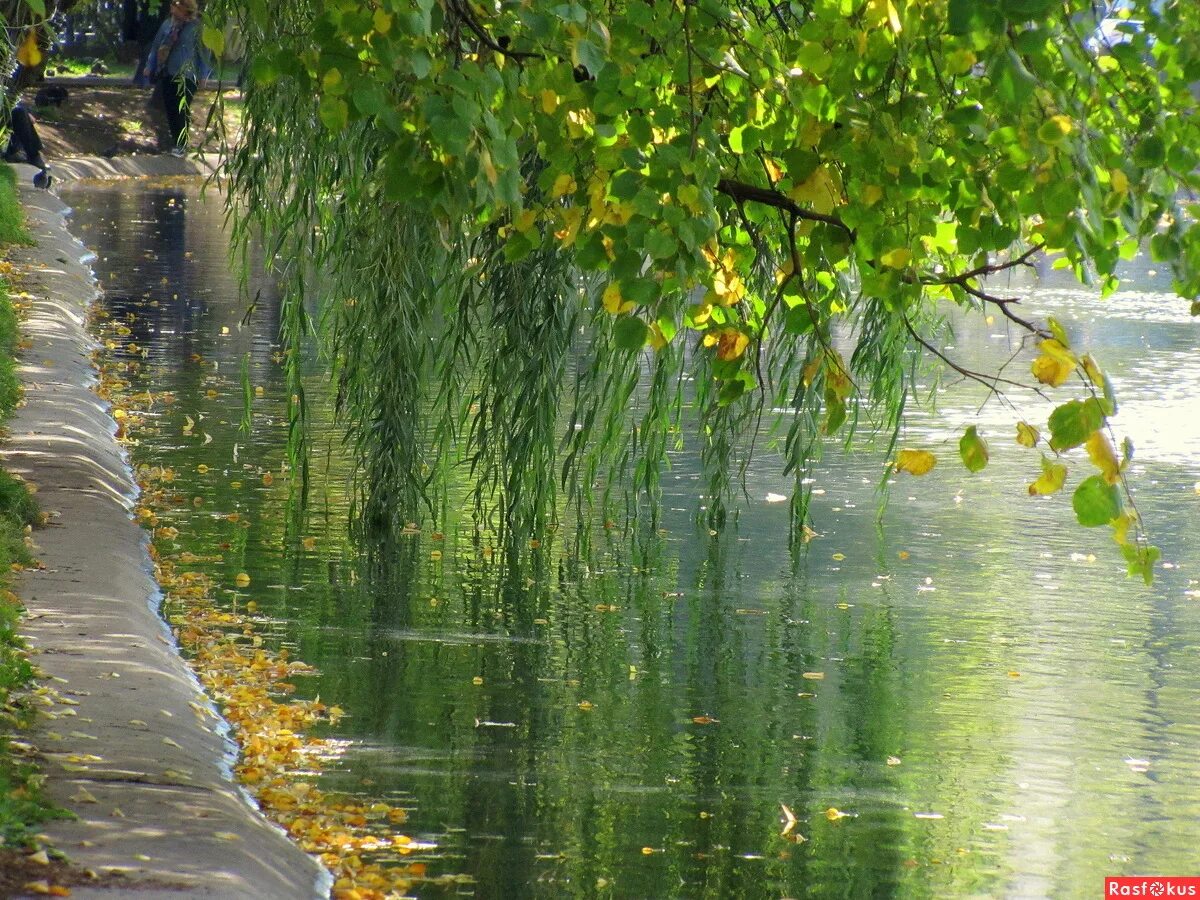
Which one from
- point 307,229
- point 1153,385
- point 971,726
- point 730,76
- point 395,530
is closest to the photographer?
point 730,76

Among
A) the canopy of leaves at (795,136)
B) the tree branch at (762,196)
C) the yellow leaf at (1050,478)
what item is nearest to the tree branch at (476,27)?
the canopy of leaves at (795,136)

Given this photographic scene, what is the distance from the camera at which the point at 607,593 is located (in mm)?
8422

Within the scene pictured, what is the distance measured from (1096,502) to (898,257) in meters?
0.96

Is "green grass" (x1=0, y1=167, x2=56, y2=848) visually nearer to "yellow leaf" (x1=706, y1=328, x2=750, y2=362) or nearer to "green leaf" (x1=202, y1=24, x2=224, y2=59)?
"green leaf" (x1=202, y1=24, x2=224, y2=59)

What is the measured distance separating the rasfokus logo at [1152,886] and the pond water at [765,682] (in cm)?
6

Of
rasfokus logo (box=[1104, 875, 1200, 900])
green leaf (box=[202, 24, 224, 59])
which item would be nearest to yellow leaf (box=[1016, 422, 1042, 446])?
rasfokus logo (box=[1104, 875, 1200, 900])

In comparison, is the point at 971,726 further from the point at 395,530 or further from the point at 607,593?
the point at 395,530

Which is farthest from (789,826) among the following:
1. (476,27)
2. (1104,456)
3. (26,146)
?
(26,146)

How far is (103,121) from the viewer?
3909 cm

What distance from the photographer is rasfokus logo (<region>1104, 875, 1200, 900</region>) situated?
16.9ft

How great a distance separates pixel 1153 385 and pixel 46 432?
9617 mm

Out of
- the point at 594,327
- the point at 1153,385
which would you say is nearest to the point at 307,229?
the point at 594,327

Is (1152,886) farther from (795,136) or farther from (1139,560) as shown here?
(795,136)

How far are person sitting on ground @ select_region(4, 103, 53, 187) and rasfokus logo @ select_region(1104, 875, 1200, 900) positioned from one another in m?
25.9
